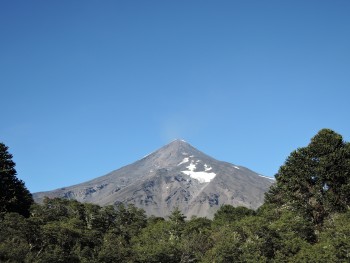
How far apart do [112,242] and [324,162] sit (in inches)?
1212

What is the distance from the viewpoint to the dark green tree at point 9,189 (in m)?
66.9

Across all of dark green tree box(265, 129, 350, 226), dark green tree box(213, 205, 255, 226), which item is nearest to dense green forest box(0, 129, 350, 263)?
dark green tree box(265, 129, 350, 226)

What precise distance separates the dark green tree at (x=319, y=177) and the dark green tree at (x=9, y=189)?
42.2m

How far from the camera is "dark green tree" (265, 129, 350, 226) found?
5169 centimetres

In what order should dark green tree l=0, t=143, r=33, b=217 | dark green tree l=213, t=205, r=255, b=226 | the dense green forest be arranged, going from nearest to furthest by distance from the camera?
the dense green forest, dark green tree l=0, t=143, r=33, b=217, dark green tree l=213, t=205, r=255, b=226

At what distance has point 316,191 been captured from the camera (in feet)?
172

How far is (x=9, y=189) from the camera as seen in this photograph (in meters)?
69.1

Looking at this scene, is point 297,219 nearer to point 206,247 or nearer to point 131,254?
point 206,247

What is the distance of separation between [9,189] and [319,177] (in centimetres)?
4802

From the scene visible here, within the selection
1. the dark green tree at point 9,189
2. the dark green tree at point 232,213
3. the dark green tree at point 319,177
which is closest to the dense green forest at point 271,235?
the dark green tree at point 319,177

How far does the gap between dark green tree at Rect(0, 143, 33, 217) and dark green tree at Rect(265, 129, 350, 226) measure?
4222cm

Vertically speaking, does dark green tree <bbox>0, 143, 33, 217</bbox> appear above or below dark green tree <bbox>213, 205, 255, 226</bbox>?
above

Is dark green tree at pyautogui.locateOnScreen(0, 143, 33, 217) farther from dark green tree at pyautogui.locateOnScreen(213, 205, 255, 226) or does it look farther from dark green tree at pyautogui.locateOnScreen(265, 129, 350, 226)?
dark green tree at pyautogui.locateOnScreen(265, 129, 350, 226)

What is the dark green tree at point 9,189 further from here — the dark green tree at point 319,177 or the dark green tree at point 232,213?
the dark green tree at point 319,177
